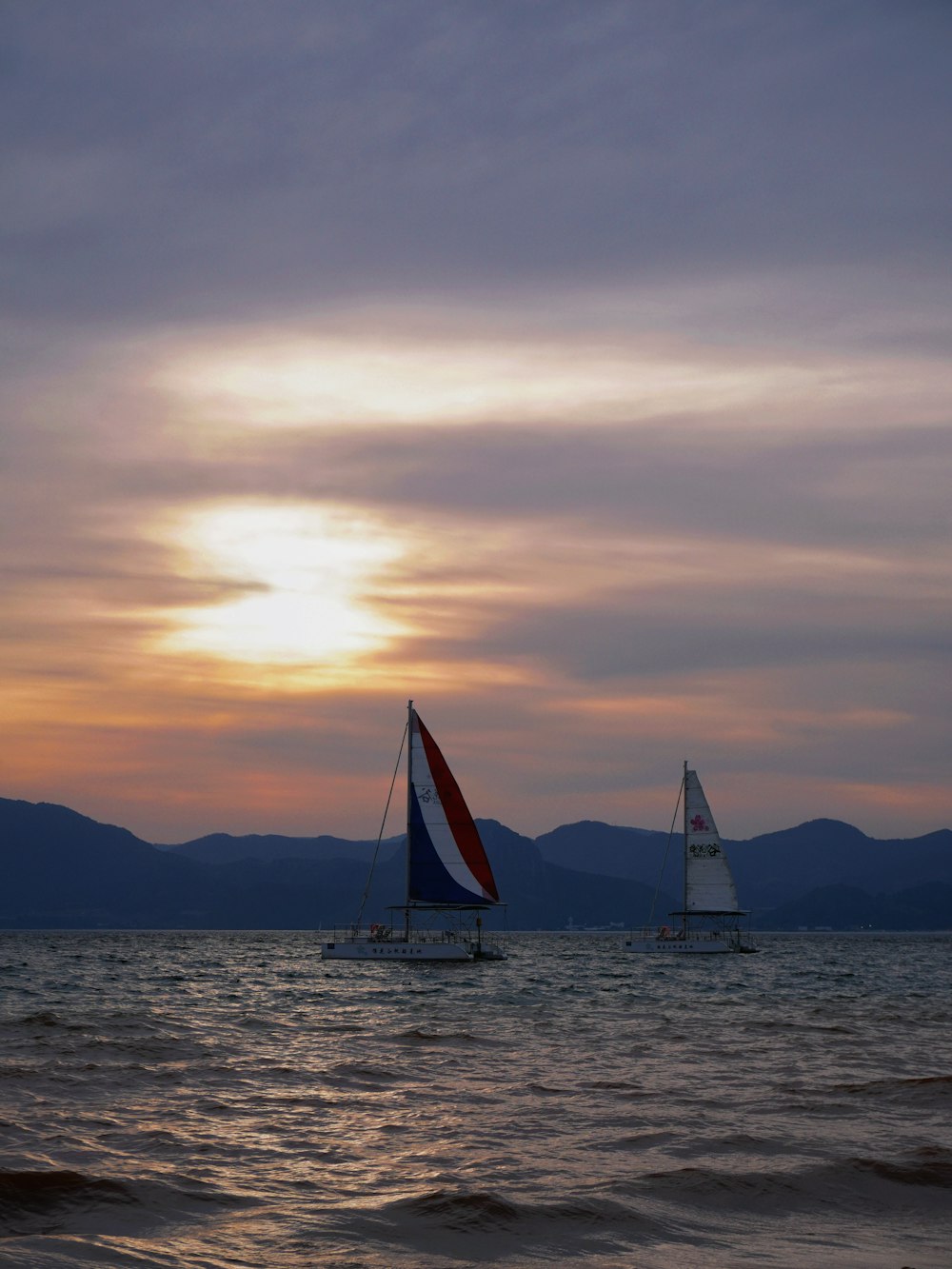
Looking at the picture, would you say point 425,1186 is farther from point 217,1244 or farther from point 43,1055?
point 43,1055

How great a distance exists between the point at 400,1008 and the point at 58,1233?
30906mm

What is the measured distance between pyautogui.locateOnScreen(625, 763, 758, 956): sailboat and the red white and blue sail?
2833cm

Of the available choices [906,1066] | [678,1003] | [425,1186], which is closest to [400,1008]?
[678,1003]

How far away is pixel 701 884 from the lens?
315ft

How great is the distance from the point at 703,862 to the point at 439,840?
114ft

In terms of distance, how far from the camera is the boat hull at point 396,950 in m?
63.8

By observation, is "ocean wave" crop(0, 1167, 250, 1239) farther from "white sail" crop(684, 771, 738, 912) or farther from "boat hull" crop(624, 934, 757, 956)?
"white sail" crop(684, 771, 738, 912)

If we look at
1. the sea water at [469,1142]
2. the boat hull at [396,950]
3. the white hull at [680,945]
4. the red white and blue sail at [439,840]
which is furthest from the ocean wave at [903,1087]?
the white hull at [680,945]

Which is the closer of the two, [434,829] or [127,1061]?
[127,1061]

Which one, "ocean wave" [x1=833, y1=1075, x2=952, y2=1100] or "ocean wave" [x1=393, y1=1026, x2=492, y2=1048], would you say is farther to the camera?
"ocean wave" [x1=393, y1=1026, x2=492, y2=1048]

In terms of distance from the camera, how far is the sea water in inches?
465

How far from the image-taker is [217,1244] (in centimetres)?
1143

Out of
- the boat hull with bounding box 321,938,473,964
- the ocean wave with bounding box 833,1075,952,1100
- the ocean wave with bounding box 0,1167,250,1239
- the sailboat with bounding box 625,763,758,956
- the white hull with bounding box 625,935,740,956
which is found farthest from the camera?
the sailboat with bounding box 625,763,758,956

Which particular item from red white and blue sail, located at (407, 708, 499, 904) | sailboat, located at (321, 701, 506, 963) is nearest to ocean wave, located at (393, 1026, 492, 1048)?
sailboat, located at (321, 701, 506, 963)
